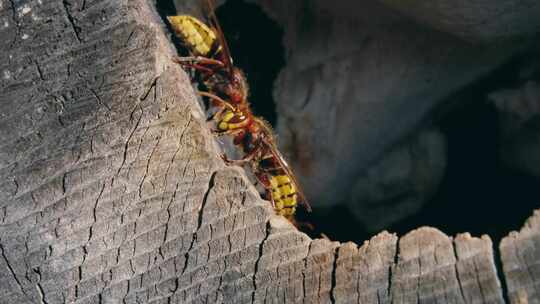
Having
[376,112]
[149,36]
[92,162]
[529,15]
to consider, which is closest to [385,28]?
[376,112]

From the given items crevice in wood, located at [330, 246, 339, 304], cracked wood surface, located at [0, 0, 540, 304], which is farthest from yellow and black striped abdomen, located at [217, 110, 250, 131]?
crevice in wood, located at [330, 246, 339, 304]

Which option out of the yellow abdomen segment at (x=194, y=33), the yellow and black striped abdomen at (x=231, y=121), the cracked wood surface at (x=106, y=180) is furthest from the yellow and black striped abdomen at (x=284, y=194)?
the cracked wood surface at (x=106, y=180)

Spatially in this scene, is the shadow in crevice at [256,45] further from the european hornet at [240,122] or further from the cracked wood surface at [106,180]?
the cracked wood surface at [106,180]

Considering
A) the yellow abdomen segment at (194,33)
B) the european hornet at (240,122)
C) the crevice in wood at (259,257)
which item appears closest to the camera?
the crevice in wood at (259,257)

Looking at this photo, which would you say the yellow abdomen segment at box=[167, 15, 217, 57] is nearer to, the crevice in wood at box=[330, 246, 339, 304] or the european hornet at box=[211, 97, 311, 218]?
the european hornet at box=[211, 97, 311, 218]

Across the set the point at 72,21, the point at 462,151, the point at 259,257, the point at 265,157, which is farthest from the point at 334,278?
the point at 462,151

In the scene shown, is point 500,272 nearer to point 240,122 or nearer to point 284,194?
point 284,194
